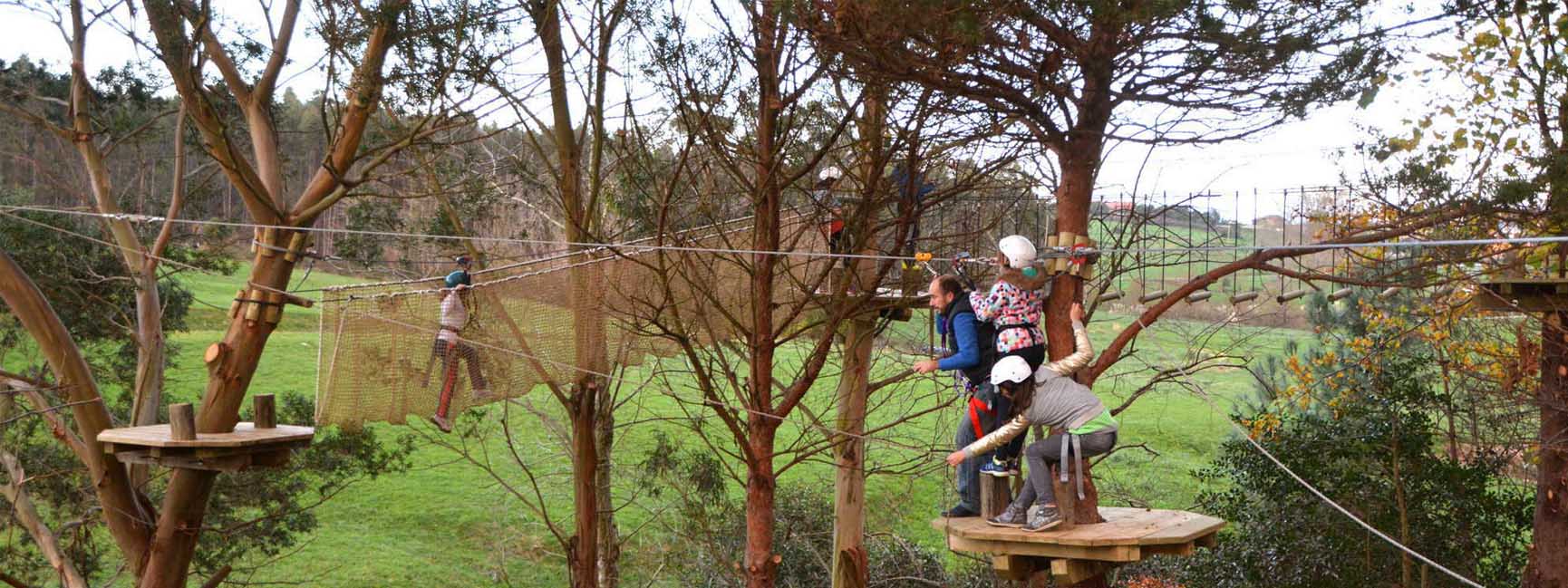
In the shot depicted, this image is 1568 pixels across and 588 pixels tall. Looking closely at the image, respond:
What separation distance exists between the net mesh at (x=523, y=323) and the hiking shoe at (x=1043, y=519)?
1987 millimetres

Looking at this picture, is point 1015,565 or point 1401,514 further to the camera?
point 1401,514

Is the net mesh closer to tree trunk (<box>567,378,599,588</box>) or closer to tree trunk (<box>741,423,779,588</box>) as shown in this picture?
tree trunk (<box>741,423,779,588</box>)

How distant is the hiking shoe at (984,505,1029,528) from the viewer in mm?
4613

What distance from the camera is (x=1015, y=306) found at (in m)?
4.54

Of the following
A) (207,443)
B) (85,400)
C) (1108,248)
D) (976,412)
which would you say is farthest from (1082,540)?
(85,400)

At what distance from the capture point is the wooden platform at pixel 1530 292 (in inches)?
264

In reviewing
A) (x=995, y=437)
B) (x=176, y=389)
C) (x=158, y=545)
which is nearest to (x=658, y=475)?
(x=158, y=545)

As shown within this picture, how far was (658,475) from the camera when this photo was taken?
1218cm

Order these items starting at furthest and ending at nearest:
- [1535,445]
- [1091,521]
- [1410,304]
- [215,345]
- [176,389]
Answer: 1. [176,389]
2. [1410,304]
3. [1535,445]
4. [215,345]
5. [1091,521]

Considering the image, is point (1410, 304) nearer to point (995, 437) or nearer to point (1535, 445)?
point (1535, 445)

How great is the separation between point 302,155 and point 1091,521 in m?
18.4

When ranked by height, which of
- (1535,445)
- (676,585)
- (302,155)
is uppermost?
(302,155)

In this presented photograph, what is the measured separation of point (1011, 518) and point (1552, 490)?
19.2 ft

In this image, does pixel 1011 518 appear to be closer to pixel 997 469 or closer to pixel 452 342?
pixel 997 469
